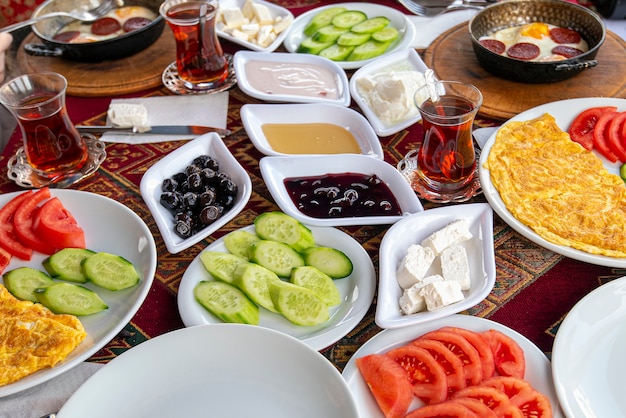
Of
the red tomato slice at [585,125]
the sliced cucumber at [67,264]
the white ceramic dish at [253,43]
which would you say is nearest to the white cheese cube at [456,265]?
the red tomato slice at [585,125]

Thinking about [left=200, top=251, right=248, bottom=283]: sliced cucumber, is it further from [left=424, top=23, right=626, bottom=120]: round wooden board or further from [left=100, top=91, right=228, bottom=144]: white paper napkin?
[left=424, top=23, right=626, bottom=120]: round wooden board

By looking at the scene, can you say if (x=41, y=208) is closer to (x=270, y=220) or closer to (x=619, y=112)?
(x=270, y=220)

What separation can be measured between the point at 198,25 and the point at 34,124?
2.62 feet

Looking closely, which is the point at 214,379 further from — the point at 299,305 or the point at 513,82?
the point at 513,82

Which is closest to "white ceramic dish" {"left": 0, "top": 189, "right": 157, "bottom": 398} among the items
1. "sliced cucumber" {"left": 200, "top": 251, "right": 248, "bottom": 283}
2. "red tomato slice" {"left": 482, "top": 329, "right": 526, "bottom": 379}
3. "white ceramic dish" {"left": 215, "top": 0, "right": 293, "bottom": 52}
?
"sliced cucumber" {"left": 200, "top": 251, "right": 248, "bottom": 283}

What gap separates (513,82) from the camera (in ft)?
8.77

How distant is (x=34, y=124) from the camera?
2150 millimetres

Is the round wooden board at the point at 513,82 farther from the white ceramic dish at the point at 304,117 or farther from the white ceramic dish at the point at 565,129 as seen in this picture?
the white ceramic dish at the point at 304,117

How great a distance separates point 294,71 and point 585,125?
125cm

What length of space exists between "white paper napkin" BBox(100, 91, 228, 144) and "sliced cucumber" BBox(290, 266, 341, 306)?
0.98 meters

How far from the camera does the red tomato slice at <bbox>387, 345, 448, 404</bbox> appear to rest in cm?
143

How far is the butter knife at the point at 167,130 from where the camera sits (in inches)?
97.5

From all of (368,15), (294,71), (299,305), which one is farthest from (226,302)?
(368,15)

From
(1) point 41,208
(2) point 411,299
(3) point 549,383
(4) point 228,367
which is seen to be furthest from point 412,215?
(1) point 41,208
